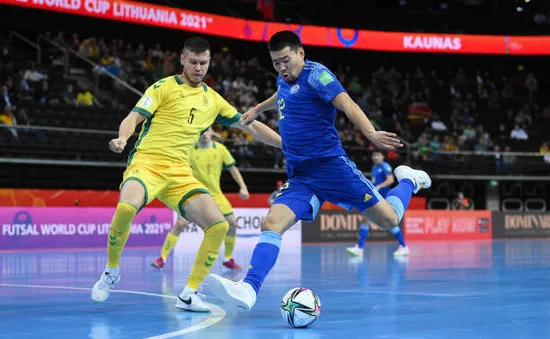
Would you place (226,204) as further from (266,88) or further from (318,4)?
(318,4)

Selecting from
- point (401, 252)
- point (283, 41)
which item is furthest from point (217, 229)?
point (401, 252)

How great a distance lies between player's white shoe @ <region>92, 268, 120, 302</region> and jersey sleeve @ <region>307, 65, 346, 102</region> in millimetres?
2670

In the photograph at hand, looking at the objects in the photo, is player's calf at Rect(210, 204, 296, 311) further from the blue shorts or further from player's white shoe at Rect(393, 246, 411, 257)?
player's white shoe at Rect(393, 246, 411, 257)

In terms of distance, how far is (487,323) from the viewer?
6781 millimetres

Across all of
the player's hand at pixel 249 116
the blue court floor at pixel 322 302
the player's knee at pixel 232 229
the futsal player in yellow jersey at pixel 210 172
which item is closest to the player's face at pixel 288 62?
the player's hand at pixel 249 116

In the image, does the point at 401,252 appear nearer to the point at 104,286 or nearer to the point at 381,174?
the point at 381,174

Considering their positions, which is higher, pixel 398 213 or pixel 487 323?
pixel 398 213

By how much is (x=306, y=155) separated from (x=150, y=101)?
179cm

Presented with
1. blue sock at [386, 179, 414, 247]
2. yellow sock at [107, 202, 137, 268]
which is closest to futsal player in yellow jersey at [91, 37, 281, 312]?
yellow sock at [107, 202, 137, 268]

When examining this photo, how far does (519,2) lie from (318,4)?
1218cm

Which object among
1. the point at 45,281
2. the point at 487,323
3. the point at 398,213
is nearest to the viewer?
the point at 487,323

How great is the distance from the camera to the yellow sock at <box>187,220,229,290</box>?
8062mm

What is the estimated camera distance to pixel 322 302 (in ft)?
28.1

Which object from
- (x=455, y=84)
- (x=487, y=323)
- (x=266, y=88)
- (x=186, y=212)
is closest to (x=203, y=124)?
(x=186, y=212)
